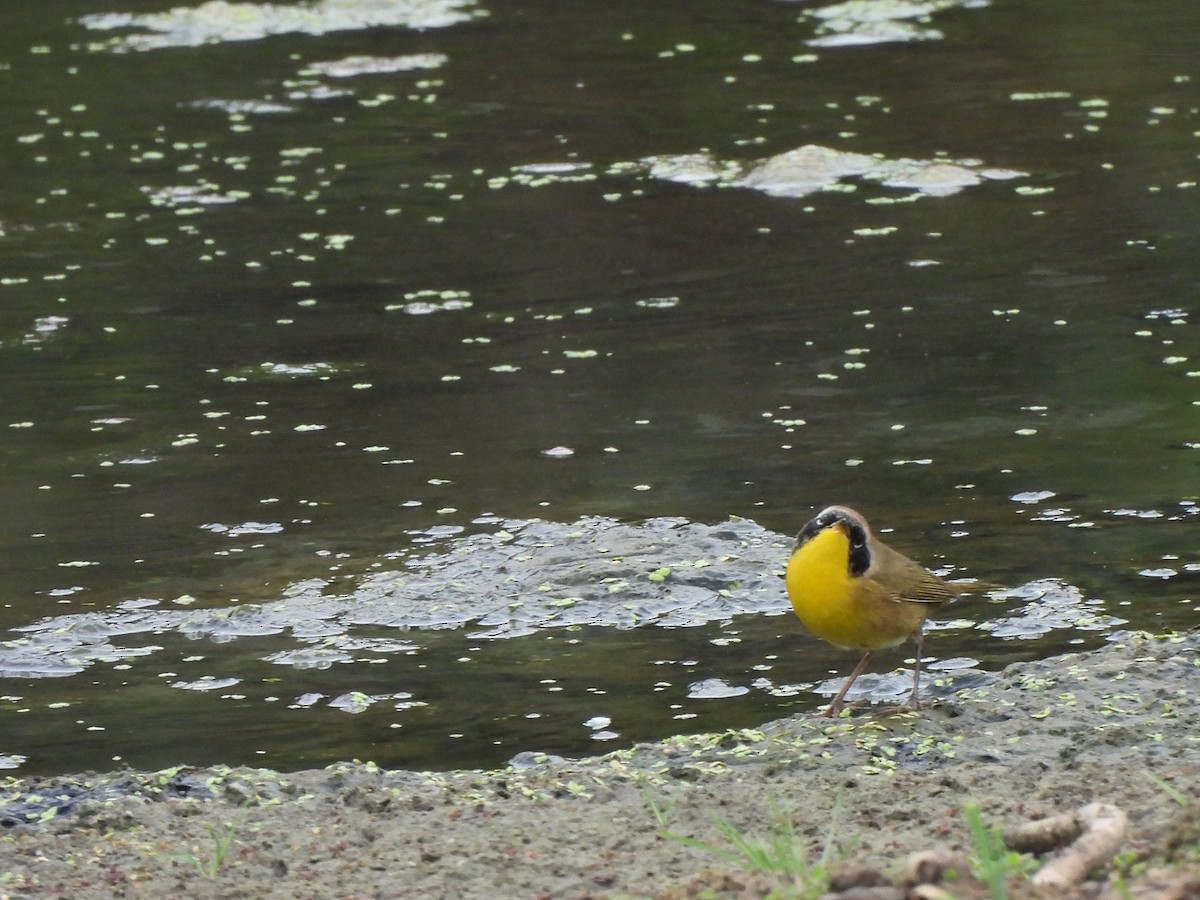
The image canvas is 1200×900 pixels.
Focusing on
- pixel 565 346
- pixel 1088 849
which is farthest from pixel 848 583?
pixel 565 346

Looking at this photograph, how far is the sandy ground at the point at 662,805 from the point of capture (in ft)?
15.5

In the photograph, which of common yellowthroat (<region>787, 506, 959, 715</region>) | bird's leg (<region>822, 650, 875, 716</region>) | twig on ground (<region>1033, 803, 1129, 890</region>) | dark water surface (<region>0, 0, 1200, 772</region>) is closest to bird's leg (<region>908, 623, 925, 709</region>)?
common yellowthroat (<region>787, 506, 959, 715</region>)

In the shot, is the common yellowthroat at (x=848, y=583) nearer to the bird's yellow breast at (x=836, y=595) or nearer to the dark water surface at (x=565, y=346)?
the bird's yellow breast at (x=836, y=595)

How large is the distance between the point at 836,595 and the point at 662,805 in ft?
3.30

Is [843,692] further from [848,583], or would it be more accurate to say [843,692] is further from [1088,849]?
[1088,849]

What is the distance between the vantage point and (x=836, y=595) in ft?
19.6

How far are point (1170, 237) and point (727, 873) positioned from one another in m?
8.32

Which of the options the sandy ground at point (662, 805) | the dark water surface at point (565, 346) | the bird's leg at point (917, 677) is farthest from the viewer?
the dark water surface at point (565, 346)

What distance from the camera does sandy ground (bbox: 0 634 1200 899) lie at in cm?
474

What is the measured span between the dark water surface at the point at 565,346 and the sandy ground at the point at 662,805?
1.52 ft

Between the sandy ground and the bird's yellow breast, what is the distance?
29 centimetres

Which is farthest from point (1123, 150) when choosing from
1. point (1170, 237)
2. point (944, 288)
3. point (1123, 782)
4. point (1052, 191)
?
point (1123, 782)

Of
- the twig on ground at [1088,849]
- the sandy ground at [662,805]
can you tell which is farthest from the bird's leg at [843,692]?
the twig on ground at [1088,849]

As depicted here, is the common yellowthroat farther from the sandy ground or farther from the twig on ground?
the twig on ground
